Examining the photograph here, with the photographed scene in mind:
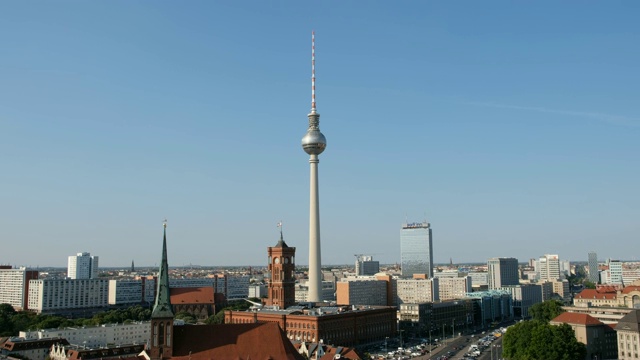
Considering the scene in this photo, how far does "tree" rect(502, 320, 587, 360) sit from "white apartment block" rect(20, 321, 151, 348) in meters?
74.1

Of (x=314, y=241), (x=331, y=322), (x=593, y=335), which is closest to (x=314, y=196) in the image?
(x=314, y=241)

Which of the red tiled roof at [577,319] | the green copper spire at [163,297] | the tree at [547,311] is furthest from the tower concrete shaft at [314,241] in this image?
the green copper spire at [163,297]

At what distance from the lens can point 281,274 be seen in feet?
473

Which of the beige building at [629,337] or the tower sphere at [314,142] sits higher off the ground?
the tower sphere at [314,142]

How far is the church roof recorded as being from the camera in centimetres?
10100

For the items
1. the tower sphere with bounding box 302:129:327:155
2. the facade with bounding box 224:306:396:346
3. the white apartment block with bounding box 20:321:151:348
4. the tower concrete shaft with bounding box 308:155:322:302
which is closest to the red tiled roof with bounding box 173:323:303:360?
the facade with bounding box 224:306:396:346

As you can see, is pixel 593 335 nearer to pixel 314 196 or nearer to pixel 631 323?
pixel 631 323

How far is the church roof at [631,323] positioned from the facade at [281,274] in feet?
237

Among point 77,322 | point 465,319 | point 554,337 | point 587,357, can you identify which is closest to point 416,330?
point 465,319

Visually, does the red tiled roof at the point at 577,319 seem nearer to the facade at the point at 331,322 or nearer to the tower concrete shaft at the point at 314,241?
the facade at the point at 331,322

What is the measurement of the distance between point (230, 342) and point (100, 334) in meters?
73.2

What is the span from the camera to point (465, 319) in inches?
7677

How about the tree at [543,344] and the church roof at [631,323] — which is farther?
the church roof at [631,323]

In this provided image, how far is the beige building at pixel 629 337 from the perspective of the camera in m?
101
